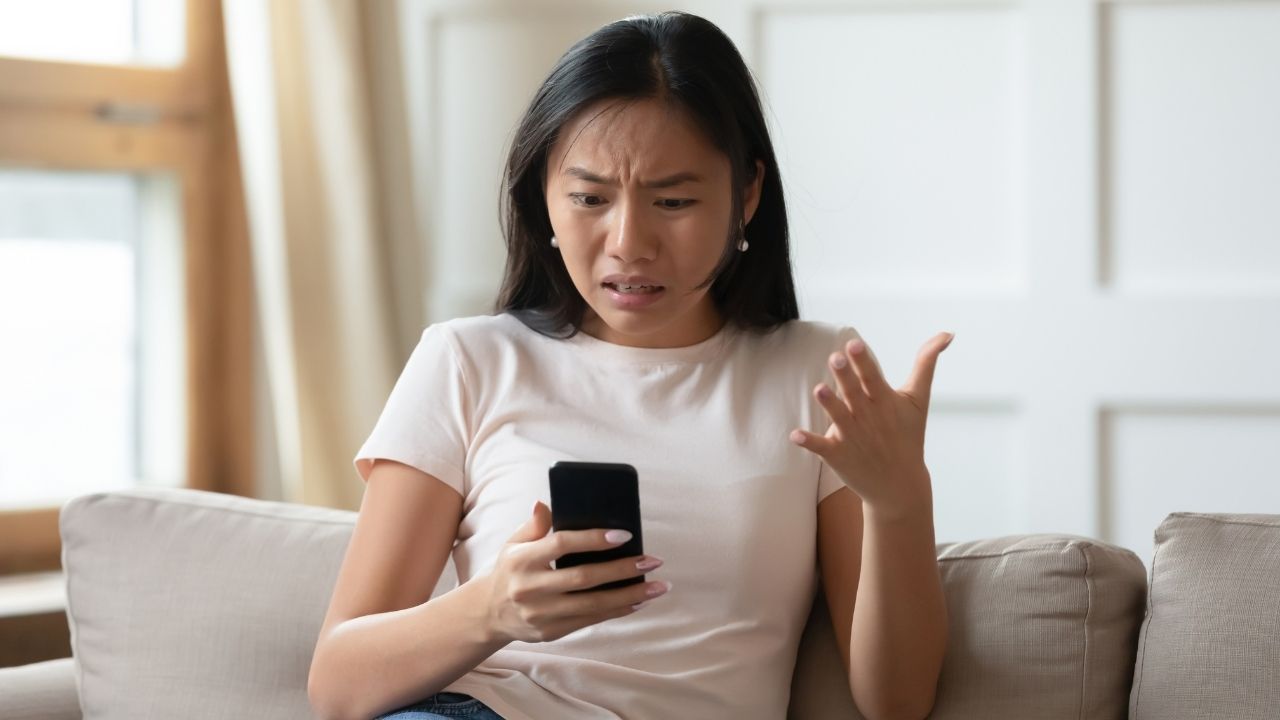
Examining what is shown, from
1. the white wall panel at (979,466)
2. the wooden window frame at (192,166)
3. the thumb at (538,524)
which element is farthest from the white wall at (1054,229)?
the thumb at (538,524)

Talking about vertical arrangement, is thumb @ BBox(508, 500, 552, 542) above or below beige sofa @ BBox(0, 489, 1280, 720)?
above

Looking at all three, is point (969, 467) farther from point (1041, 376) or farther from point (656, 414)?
point (656, 414)

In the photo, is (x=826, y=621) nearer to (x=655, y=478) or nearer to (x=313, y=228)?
(x=655, y=478)

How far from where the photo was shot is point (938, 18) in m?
2.52

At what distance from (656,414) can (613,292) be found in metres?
0.15

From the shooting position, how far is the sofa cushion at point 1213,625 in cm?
129

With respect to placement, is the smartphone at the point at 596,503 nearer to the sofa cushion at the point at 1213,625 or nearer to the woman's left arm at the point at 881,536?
the woman's left arm at the point at 881,536

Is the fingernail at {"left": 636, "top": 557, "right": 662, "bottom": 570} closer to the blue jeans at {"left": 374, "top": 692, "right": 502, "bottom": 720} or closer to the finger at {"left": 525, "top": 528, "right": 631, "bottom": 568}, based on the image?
the finger at {"left": 525, "top": 528, "right": 631, "bottom": 568}

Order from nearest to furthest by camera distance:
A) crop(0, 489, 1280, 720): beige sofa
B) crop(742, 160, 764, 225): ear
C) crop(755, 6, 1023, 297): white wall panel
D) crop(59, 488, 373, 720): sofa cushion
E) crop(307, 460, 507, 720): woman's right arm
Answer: crop(307, 460, 507, 720): woman's right arm
crop(0, 489, 1280, 720): beige sofa
crop(742, 160, 764, 225): ear
crop(59, 488, 373, 720): sofa cushion
crop(755, 6, 1023, 297): white wall panel

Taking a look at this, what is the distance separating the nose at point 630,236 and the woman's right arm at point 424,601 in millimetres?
292

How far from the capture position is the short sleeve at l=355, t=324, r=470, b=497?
4.57 feet

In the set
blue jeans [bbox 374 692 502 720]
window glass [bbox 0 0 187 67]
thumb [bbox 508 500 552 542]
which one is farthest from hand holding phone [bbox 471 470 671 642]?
window glass [bbox 0 0 187 67]

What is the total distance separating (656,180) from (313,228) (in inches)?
53.0

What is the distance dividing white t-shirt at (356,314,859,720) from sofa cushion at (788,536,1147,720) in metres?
0.15
